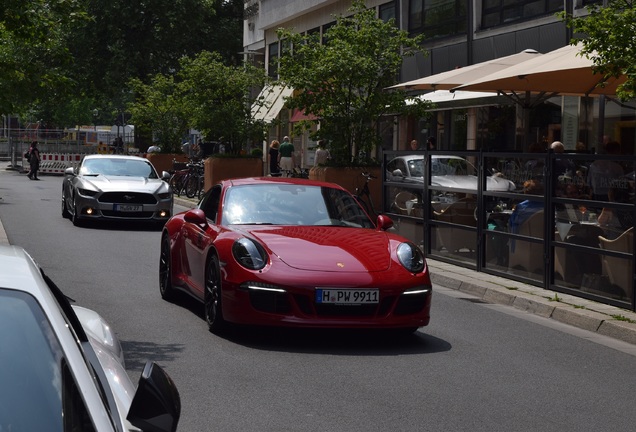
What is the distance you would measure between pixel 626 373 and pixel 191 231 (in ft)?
14.3

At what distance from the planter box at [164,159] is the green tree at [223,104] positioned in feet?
35.6

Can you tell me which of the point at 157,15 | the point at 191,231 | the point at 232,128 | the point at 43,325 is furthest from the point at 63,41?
the point at 43,325

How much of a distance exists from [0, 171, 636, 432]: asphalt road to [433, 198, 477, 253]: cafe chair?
255cm

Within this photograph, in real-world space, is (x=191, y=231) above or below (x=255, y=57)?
below

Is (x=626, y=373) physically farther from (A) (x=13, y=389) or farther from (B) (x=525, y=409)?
(A) (x=13, y=389)

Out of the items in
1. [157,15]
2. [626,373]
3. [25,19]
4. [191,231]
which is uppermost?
[157,15]

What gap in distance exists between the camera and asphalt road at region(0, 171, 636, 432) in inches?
271

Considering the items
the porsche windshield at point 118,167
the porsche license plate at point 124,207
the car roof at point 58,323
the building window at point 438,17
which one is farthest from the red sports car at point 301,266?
the building window at point 438,17

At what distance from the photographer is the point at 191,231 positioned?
1117 cm

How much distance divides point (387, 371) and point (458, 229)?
7881mm

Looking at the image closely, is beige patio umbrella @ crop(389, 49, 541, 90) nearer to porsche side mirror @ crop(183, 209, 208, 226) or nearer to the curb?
the curb

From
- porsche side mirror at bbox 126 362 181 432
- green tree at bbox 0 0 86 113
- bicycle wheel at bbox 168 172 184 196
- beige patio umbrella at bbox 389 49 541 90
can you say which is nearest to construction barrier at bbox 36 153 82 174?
bicycle wheel at bbox 168 172 184 196

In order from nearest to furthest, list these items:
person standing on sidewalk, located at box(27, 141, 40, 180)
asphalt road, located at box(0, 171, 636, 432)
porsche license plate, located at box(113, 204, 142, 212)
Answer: asphalt road, located at box(0, 171, 636, 432) < porsche license plate, located at box(113, 204, 142, 212) < person standing on sidewalk, located at box(27, 141, 40, 180)

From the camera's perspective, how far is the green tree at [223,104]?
110 feet
